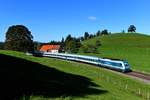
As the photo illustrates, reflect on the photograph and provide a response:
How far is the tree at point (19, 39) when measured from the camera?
450ft

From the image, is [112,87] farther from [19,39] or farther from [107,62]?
[19,39]

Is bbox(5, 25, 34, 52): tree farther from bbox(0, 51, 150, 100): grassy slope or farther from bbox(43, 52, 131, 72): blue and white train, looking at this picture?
bbox(0, 51, 150, 100): grassy slope

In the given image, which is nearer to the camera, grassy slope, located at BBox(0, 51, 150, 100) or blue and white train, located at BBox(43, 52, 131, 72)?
grassy slope, located at BBox(0, 51, 150, 100)

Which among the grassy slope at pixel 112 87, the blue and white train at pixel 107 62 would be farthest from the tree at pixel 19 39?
the grassy slope at pixel 112 87

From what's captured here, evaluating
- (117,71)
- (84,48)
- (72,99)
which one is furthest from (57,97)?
(84,48)

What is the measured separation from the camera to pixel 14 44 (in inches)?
5438

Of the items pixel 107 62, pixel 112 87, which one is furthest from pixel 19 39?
pixel 112 87

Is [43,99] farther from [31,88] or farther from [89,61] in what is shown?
[89,61]

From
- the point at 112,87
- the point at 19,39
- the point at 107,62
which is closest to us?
the point at 112,87

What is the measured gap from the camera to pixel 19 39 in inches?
5438

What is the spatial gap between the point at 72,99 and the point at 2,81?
15.1 ft

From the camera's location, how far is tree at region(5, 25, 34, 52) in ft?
450

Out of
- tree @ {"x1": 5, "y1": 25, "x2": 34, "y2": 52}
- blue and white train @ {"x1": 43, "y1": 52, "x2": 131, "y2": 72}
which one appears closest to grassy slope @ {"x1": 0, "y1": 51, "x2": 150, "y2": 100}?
blue and white train @ {"x1": 43, "y1": 52, "x2": 131, "y2": 72}

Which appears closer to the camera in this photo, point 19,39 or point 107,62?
point 107,62
